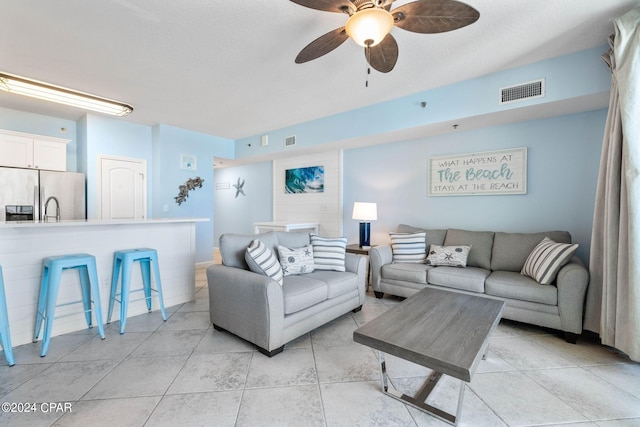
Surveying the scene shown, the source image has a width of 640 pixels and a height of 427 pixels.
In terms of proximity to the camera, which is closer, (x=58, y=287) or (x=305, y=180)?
(x=58, y=287)

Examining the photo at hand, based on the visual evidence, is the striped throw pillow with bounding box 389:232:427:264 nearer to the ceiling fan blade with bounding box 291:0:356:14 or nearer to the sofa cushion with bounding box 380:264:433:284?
the sofa cushion with bounding box 380:264:433:284

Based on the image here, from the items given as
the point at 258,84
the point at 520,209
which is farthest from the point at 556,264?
the point at 258,84

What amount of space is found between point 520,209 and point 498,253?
67cm

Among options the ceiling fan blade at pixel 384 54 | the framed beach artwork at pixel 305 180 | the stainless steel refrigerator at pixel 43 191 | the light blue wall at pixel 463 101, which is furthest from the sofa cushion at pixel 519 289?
the stainless steel refrigerator at pixel 43 191

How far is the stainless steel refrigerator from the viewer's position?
12.3 ft

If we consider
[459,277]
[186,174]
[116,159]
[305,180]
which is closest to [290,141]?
[305,180]

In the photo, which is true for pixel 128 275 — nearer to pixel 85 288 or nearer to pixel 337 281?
pixel 85 288

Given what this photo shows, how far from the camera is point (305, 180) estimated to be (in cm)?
535

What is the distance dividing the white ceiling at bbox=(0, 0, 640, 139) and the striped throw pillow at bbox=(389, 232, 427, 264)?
6.04 feet

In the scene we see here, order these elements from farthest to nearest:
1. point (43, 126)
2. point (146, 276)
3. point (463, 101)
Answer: point (43, 126), point (463, 101), point (146, 276)

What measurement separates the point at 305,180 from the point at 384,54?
3487mm

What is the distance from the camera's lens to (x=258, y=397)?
5.51ft

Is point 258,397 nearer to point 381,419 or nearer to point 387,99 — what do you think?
point 381,419

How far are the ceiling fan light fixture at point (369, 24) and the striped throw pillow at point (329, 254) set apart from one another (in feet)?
6.53
